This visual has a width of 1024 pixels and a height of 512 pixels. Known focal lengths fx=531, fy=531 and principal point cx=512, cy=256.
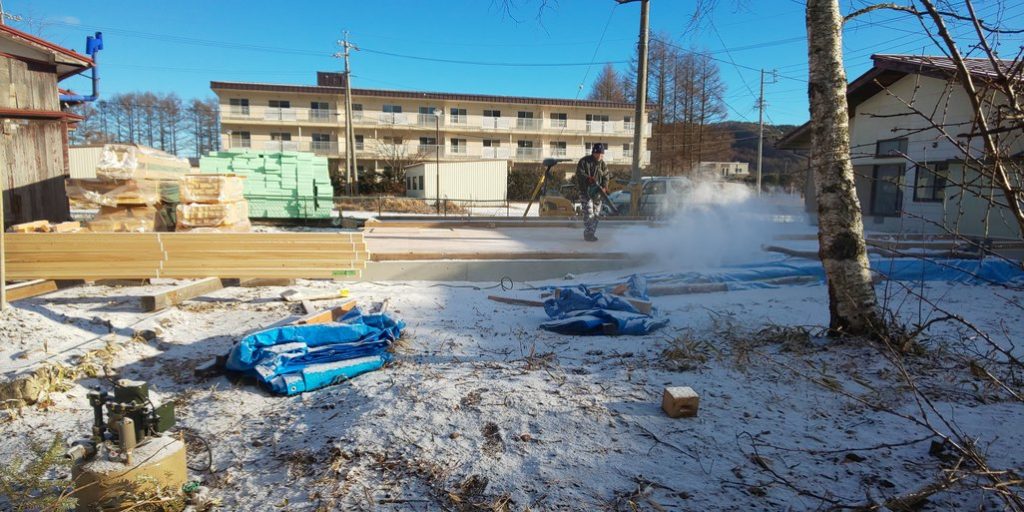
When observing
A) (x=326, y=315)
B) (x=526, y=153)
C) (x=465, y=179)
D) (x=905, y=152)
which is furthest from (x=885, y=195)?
(x=526, y=153)

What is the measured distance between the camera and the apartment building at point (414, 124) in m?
42.7

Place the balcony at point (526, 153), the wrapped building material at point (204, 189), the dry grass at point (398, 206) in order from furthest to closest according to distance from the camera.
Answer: the balcony at point (526, 153)
the dry grass at point (398, 206)
the wrapped building material at point (204, 189)

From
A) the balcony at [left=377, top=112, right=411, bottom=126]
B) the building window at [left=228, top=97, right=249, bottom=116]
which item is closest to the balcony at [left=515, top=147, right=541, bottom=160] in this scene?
the balcony at [left=377, top=112, right=411, bottom=126]

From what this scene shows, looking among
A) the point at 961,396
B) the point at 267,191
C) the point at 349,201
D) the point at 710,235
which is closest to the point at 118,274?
the point at 961,396

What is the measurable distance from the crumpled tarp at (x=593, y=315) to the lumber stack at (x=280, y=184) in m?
14.4

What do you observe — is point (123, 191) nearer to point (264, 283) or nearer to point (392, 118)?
point (264, 283)

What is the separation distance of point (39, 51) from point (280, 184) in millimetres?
9380

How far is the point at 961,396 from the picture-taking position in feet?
11.0

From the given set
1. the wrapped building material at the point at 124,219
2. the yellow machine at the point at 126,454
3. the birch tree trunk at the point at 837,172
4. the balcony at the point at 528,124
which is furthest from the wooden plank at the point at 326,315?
the balcony at the point at 528,124

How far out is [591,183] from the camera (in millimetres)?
10617

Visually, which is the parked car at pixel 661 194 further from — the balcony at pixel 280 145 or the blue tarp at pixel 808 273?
the balcony at pixel 280 145

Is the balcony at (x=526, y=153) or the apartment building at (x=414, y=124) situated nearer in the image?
the apartment building at (x=414, y=124)

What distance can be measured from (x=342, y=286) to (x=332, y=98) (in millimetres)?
41166

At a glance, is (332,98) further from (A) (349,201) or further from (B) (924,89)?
(B) (924,89)
